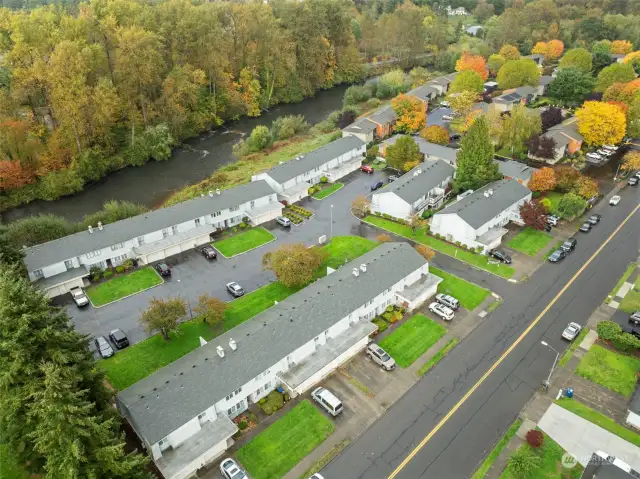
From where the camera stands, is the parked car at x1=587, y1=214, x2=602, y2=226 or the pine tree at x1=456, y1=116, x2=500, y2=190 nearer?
the parked car at x1=587, y1=214, x2=602, y2=226

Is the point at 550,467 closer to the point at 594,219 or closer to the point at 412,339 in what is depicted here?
the point at 412,339

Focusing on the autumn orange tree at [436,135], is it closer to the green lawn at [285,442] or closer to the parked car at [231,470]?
the green lawn at [285,442]

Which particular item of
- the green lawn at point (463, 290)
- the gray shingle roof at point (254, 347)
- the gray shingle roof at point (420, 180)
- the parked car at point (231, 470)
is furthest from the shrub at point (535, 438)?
the gray shingle roof at point (420, 180)

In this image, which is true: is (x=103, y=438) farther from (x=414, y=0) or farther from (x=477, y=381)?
(x=414, y=0)

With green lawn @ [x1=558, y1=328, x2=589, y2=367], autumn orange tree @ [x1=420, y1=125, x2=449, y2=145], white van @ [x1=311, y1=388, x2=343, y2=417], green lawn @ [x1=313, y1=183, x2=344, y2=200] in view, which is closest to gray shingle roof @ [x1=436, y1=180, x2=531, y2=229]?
green lawn @ [x1=558, y1=328, x2=589, y2=367]

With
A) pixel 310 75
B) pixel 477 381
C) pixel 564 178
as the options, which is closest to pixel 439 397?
pixel 477 381

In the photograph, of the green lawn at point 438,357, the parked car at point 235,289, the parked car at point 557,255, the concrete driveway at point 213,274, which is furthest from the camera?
the parked car at point 557,255

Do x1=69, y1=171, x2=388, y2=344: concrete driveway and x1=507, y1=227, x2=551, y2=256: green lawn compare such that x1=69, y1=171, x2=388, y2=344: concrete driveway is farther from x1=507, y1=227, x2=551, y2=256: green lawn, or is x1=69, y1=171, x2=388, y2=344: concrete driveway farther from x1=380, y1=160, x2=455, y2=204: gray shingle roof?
x1=507, y1=227, x2=551, y2=256: green lawn
